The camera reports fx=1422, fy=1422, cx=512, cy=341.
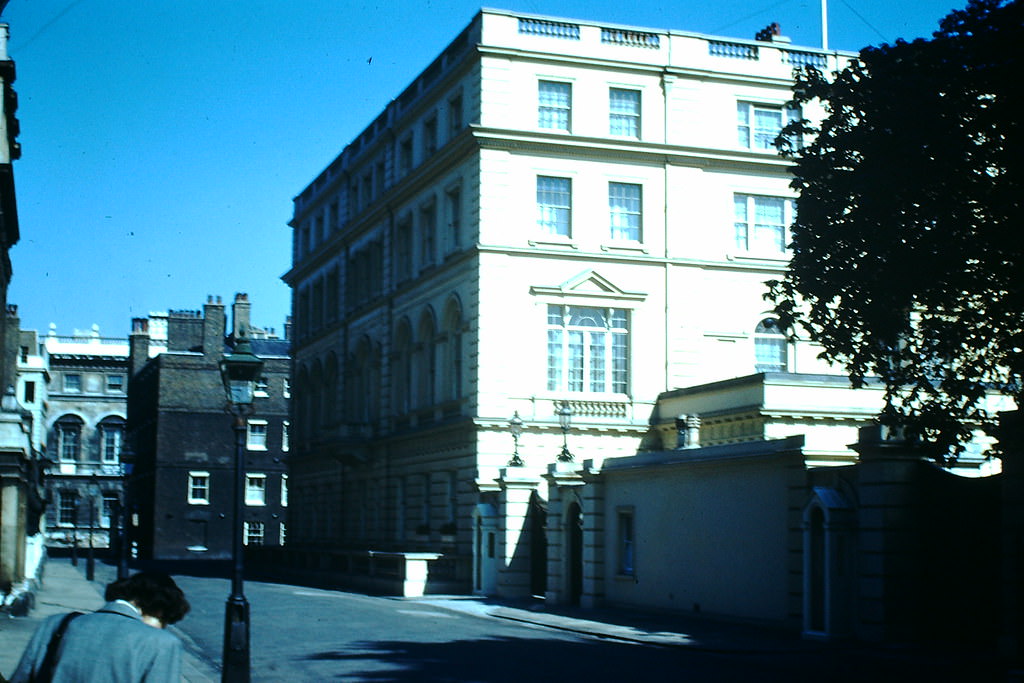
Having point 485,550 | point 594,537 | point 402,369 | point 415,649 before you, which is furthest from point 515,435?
point 415,649

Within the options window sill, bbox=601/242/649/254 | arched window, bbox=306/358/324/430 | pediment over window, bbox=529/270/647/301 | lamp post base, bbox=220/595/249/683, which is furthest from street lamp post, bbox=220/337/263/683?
arched window, bbox=306/358/324/430

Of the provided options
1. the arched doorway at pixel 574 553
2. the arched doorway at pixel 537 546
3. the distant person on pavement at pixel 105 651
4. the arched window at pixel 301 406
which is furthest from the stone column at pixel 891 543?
the arched window at pixel 301 406

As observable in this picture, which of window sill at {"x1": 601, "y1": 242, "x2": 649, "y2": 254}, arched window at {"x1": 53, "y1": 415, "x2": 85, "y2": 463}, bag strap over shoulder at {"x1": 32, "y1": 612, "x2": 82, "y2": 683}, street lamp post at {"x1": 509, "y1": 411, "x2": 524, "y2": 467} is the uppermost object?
window sill at {"x1": 601, "y1": 242, "x2": 649, "y2": 254}

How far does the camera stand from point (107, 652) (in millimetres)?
6461

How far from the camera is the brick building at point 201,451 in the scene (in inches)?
3164

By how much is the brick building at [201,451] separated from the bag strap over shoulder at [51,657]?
241 ft

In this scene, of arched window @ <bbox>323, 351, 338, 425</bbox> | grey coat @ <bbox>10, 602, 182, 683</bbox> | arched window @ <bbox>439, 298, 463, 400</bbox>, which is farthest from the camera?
arched window @ <bbox>323, 351, 338, 425</bbox>

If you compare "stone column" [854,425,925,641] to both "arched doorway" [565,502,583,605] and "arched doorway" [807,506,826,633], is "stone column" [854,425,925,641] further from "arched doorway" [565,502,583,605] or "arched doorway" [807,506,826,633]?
"arched doorway" [565,502,583,605]

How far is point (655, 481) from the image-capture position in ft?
105

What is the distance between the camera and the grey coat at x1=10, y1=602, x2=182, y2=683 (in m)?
6.45

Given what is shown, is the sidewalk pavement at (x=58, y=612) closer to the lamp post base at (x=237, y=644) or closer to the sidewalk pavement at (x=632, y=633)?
the sidewalk pavement at (x=632, y=633)

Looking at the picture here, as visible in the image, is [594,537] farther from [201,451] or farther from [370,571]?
[201,451]

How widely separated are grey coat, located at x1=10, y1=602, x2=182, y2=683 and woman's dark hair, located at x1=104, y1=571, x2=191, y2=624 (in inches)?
5.6

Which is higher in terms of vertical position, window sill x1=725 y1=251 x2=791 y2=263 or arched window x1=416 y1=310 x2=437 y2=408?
window sill x1=725 y1=251 x2=791 y2=263
